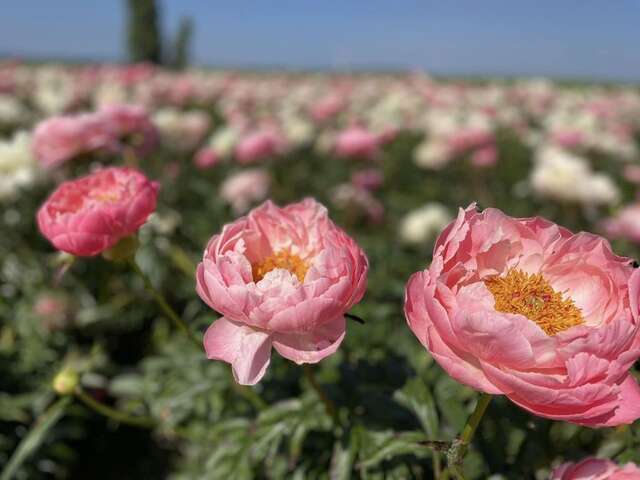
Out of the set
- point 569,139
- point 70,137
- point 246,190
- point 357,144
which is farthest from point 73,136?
point 569,139

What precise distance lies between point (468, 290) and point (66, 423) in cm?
187

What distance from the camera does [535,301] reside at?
0.74 m

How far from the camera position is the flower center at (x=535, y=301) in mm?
729

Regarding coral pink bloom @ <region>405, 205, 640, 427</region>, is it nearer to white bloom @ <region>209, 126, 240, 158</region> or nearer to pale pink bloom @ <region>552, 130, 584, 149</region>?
white bloom @ <region>209, 126, 240, 158</region>

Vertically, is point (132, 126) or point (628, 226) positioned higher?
point (132, 126)

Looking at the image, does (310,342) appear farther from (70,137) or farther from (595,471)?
(70,137)

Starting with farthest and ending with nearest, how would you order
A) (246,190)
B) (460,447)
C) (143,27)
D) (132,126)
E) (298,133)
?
(143,27) < (298,133) < (246,190) < (132,126) < (460,447)

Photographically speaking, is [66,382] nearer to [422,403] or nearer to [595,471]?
[422,403]

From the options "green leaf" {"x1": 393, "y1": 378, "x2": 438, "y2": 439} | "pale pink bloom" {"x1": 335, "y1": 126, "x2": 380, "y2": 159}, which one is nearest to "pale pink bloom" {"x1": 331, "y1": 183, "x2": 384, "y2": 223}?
"pale pink bloom" {"x1": 335, "y1": 126, "x2": 380, "y2": 159}

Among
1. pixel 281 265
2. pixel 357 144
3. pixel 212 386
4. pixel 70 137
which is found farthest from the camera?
pixel 357 144

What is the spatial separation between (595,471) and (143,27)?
60.7 feet

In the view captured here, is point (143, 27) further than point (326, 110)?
Yes

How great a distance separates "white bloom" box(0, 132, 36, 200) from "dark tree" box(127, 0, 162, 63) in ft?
53.7

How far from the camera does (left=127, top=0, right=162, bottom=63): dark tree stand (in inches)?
661
